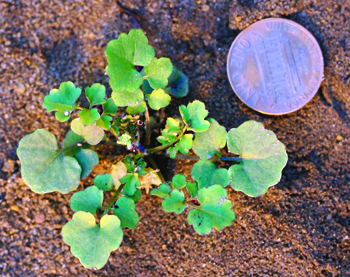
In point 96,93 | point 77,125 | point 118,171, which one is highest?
point 96,93

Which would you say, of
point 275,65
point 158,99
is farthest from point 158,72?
point 275,65

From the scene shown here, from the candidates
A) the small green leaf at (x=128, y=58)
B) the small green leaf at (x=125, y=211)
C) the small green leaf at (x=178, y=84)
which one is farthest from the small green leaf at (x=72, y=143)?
the small green leaf at (x=178, y=84)

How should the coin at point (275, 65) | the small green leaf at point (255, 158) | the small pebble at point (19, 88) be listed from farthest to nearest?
the small pebble at point (19, 88), the coin at point (275, 65), the small green leaf at point (255, 158)

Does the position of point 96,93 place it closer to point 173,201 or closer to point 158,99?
point 158,99

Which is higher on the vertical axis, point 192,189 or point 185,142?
point 185,142

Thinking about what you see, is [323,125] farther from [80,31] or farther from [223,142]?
[80,31]

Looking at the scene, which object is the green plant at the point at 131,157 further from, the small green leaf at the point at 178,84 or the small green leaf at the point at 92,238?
the small green leaf at the point at 178,84

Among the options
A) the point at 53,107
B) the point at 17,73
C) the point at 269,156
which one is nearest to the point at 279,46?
the point at 269,156
